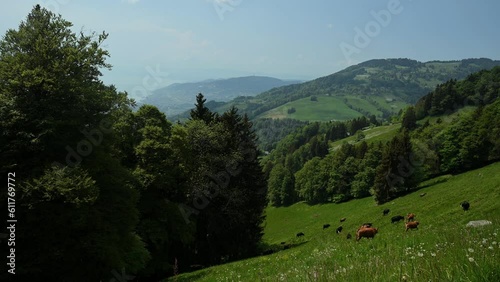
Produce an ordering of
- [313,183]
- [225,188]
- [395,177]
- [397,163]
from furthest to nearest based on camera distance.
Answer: [313,183]
[397,163]
[395,177]
[225,188]

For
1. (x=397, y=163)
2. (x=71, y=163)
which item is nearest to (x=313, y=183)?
(x=397, y=163)

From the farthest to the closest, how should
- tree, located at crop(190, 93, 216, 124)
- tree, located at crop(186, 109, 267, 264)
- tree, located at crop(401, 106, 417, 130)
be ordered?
1. tree, located at crop(401, 106, 417, 130)
2. tree, located at crop(190, 93, 216, 124)
3. tree, located at crop(186, 109, 267, 264)

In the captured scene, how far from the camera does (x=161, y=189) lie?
1535 inches

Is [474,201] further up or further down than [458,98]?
further down

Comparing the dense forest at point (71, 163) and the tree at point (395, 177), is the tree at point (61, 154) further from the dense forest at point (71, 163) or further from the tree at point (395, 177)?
the tree at point (395, 177)

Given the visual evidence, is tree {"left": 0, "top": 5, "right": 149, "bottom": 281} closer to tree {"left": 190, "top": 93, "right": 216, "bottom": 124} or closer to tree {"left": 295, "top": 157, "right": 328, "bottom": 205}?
tree {"left": 190, "top": 93, "right": 216, "bottom": 124}

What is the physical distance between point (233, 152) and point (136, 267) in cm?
1849

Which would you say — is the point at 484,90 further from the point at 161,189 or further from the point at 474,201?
the point at 161,189

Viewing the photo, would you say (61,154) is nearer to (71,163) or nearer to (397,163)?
(71,163)

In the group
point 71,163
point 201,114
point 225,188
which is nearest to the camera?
point 71,163

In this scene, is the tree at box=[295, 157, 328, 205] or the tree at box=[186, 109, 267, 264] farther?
the tree at box=[295, 157, 328, 205]

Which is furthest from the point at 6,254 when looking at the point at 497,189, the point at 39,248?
the point at 497,189

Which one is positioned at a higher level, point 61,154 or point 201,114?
point 201,114

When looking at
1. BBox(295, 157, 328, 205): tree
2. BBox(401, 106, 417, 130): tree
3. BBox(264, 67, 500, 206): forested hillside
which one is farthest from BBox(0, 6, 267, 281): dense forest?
BBox(401, 106, 417, 130): tree
